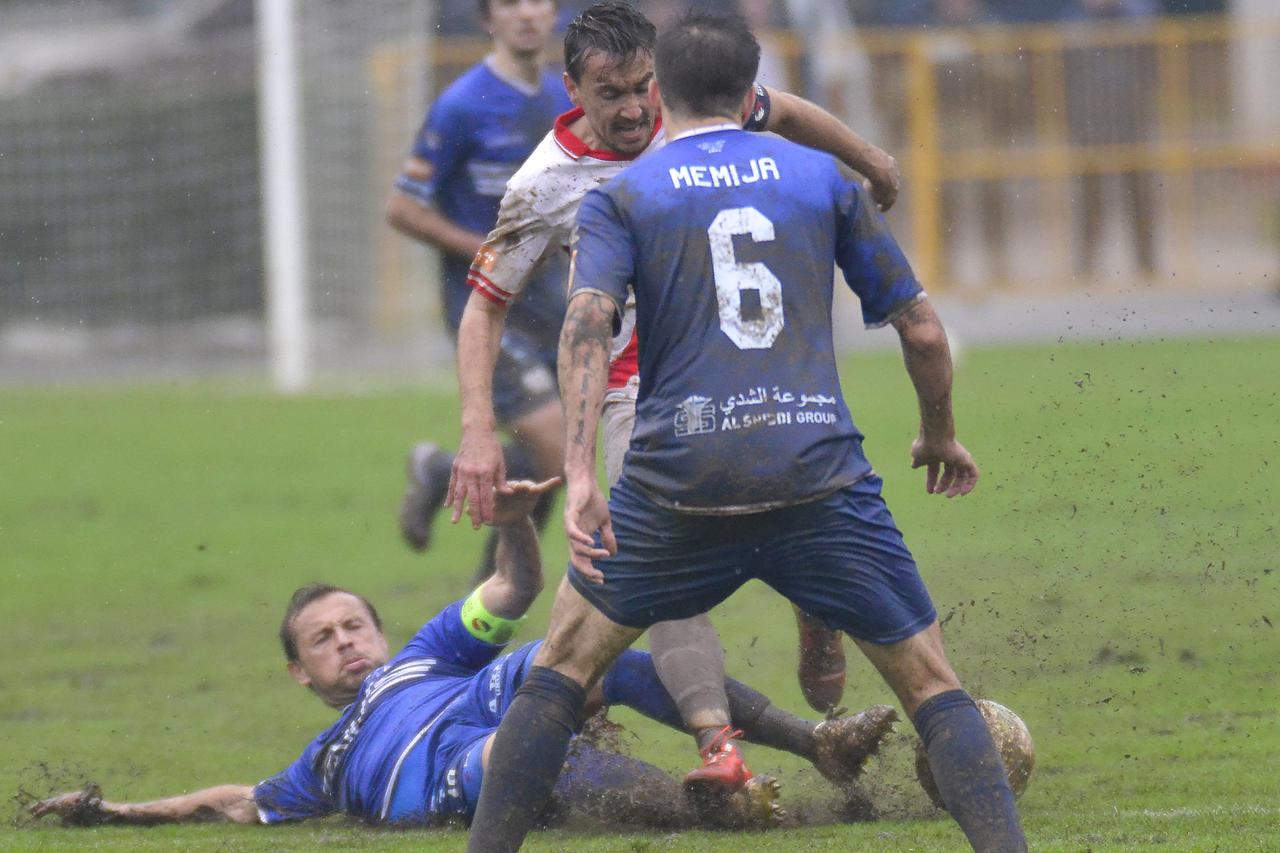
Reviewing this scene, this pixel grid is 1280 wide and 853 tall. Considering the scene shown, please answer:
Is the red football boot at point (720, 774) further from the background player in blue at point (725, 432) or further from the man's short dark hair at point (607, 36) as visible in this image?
the man's short dark hair at point (607, 36)

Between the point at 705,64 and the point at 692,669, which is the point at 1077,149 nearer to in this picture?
the point at 692,669

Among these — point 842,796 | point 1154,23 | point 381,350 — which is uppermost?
point 1154,23

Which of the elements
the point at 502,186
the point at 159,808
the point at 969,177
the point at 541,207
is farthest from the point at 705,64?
the point at 969,177

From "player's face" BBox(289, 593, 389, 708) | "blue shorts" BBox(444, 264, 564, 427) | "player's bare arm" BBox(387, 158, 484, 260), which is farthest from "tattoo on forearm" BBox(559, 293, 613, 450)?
"player's bare arm" BBox(387, 158, 484, 260)

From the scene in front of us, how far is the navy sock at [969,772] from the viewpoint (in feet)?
14.0

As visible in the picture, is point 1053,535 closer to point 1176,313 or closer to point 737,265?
point 737,265

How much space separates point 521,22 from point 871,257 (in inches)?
147

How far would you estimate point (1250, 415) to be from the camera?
41.3 ft

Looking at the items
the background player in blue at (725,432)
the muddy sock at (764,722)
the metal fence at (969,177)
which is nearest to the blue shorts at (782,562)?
the background player in blue at (725,432)

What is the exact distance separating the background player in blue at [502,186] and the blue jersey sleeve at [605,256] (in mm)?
3245

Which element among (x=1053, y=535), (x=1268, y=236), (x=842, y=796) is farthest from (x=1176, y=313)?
(x=842, y=796)

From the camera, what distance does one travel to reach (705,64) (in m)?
4.42

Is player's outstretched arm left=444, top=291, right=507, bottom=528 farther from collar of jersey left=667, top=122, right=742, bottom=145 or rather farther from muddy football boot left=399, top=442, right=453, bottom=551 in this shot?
muddy football boot left=399, top=442, right=453, bottom=551

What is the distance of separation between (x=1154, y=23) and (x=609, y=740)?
1536 cm
